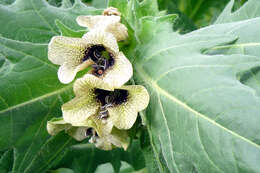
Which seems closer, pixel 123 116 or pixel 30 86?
pixel 123 116

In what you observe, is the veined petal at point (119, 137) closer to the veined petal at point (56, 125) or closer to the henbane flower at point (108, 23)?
the veined petal at point (56, 125)

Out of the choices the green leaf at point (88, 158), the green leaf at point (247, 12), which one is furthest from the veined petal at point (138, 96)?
the green leaf at point (88, 158)

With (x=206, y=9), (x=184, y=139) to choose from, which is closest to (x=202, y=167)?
(x=184, y=139)

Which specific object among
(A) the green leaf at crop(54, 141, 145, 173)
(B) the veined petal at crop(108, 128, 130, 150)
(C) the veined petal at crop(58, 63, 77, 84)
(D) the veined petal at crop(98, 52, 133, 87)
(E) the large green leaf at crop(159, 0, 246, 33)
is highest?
(D) the veined petal at crop(98, 52, 133, 87)

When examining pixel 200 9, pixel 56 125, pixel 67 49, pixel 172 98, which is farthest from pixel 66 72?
pixel 200 9

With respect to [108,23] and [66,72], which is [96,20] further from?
[66,72]

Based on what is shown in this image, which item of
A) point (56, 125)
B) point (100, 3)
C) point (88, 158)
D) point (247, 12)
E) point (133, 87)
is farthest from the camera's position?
point (100, 3)

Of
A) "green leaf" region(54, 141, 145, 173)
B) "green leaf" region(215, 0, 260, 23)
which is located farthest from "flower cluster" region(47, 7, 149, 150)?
"green leaf" region(54, 141, 145, 173)

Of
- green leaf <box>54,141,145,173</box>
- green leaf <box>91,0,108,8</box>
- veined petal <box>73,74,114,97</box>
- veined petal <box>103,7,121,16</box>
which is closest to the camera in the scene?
veined petal <box>73,74,114,97</box>

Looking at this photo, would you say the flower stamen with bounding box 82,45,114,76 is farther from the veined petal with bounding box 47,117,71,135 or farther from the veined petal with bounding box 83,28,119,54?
the veined petal with bounding box 47,117,71,135
